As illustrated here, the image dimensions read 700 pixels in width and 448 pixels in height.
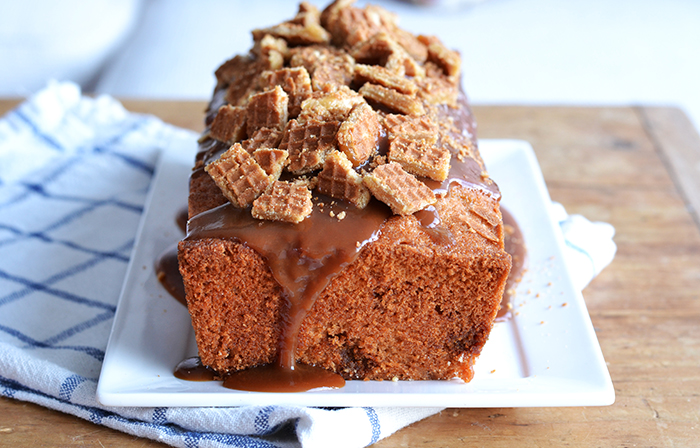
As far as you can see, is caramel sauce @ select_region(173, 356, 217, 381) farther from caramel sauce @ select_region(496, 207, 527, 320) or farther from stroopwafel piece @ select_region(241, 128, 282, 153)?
caramel sauce @ select_region(496, 207, 527, 320)

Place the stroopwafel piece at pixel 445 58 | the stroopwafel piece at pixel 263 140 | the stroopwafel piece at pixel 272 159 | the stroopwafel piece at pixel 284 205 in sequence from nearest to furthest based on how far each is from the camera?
the stroopwafel piece at pixel 284 205 → the stroopwafel piece at pixel 272 159 → the stroopwafel piece at pixel 263 140 → the stroopwafel piece at pixel 445 58

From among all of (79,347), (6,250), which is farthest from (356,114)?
(6,250)

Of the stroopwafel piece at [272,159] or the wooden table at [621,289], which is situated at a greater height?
the stroopwafel piece at [272,159]

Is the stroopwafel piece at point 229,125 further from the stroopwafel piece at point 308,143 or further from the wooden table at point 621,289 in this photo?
the wooden table at point 621,289

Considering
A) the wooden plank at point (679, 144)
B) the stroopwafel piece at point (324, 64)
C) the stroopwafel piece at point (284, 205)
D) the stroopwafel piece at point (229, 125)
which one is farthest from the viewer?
the wooden plank at point (679, 144)

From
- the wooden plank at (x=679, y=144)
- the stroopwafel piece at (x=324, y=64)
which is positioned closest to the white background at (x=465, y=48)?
the wooden plank at (x=679, y=144)

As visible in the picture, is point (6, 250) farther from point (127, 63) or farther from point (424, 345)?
point (127, 63)

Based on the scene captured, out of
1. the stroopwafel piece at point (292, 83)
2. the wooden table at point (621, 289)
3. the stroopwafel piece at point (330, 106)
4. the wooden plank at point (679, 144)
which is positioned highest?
the stroopwafel piece at point (292, 83)

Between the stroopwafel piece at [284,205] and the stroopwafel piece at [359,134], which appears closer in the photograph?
the stroopwafel piece at [284,205]
